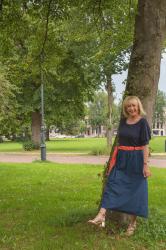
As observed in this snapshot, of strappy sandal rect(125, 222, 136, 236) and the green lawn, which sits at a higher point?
strappy sandal rect(125, 222, 136, 236)

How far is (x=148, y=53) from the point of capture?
24.7ft

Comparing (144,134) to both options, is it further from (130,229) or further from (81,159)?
(81,159)

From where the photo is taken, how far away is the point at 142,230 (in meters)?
7.30

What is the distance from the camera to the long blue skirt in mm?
6773

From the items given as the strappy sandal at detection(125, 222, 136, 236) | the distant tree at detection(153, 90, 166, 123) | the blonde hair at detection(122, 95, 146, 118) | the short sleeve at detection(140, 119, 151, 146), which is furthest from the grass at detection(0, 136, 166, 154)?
the distant tree at detection(153, 90, 166, 123)

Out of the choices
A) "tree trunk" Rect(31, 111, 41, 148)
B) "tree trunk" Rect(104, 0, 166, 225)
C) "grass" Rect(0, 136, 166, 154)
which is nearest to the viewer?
"tree trunk" Rect(104, 0, 166, 225)

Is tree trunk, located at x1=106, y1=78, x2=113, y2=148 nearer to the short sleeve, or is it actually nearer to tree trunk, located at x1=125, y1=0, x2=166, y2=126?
tree trunk, located at x1=125, y1=0, x2=166, y2=126

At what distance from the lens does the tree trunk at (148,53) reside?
7.54 meters

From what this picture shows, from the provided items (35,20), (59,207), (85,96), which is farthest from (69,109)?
(59,207)

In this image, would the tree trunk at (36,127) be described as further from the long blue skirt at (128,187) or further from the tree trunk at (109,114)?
the long blue skirt at (128,187)

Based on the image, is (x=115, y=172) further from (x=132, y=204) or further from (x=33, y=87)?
(x=33, y=87)

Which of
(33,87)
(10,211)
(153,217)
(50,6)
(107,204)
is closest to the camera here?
(107,204)

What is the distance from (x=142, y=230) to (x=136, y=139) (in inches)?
54.9

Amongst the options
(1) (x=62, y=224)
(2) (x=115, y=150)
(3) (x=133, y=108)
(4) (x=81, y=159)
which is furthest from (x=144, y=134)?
A: (4) (x=81, y=159)
